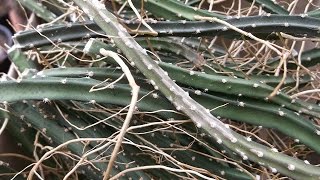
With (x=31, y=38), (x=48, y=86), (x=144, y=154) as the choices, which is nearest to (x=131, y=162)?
(x=144, y=154)

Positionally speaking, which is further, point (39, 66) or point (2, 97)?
point (39, 66)

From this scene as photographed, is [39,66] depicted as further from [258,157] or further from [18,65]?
[258,157]

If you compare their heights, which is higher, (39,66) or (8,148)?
(39,66)

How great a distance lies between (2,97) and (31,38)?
13 cm

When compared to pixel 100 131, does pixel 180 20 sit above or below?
above

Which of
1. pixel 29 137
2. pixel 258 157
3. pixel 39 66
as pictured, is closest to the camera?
pixel 258 157

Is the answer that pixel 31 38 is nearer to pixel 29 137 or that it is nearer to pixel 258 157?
pixel 29 137

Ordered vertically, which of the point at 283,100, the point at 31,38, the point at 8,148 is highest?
the point at 31,38

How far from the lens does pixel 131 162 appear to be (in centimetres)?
79

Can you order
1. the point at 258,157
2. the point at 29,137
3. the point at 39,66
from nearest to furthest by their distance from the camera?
the point at 258,157
the point at 29,137
the point at 39,66

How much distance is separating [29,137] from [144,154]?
0.23 metres

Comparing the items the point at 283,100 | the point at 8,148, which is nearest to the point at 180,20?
the point at 283,100

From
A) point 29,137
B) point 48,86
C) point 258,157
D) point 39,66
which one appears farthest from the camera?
point 39,66

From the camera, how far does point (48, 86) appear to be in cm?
78
